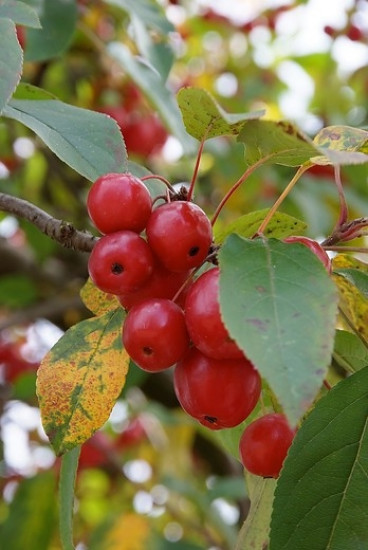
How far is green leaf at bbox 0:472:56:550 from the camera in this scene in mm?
2277

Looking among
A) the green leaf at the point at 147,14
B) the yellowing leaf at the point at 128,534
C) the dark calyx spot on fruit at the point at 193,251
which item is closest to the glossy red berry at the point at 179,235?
the dark calyx spot on fruit at the point at 193,251

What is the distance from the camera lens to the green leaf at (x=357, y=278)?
1.08 m

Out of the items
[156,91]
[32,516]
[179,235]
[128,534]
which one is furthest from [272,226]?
[128,534]

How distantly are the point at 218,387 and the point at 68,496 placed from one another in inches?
17.1

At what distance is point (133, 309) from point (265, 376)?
271 mm

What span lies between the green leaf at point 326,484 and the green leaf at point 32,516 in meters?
1.41

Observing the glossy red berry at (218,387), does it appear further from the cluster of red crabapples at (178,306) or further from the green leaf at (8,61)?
the green leaf at (8,61)

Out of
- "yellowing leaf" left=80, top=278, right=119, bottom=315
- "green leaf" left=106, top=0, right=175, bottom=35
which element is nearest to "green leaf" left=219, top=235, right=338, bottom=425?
"yellowing leaf" left=80, top=278, right=119, bottom=315

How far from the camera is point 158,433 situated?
10.8ft

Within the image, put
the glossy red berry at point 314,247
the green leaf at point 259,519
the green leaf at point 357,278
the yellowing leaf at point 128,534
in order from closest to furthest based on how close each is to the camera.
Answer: the glossy red berry at point 314,247, the green leaf at point 357,278, the green leaf at point 259,519, the yellowing leaf at point 128,534

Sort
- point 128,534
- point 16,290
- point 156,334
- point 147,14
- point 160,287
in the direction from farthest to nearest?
point 16,290 < point 128,534 < point 147,14 < point 160,287 < point 156,334

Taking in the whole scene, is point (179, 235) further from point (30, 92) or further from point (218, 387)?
point (30, 92)

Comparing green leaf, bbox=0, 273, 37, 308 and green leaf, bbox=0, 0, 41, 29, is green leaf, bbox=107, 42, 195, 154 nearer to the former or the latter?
green leaf, bbox=0, 0, 41, 29

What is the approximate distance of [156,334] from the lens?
36.1 inches
